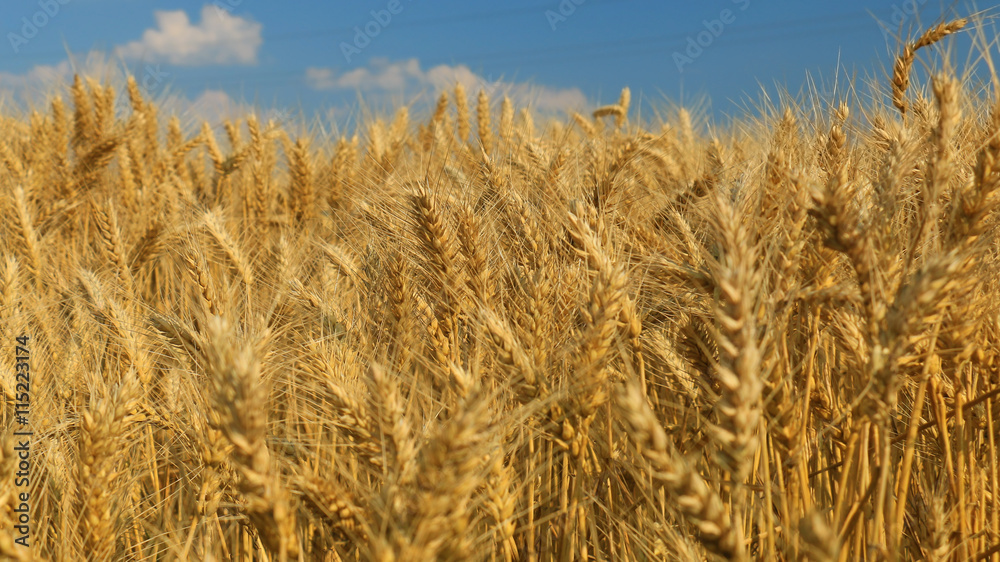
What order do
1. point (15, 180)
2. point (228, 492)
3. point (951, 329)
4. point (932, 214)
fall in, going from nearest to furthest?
point (932, 214), point (951, 329), point (228, 492), point (15, 180)

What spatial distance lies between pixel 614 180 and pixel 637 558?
4.49 feet

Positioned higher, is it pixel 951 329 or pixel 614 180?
pixel 614 180

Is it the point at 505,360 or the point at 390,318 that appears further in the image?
the point at 390,318

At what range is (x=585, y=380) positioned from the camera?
1.24 m

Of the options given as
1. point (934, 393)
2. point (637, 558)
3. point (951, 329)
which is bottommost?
point (637, 558)

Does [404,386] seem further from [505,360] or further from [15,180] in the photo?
[15,180]

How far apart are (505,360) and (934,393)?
1.01 metres

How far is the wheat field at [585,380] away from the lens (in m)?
0.95

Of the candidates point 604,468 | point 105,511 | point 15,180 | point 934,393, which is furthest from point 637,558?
point 15,180

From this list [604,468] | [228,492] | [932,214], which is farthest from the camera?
[604,468]

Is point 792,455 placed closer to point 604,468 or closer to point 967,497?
point 604,468

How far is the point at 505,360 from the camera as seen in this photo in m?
1.32

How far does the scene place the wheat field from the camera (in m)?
0.95

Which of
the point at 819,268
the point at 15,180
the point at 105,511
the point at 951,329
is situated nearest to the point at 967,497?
the point at 951,329
